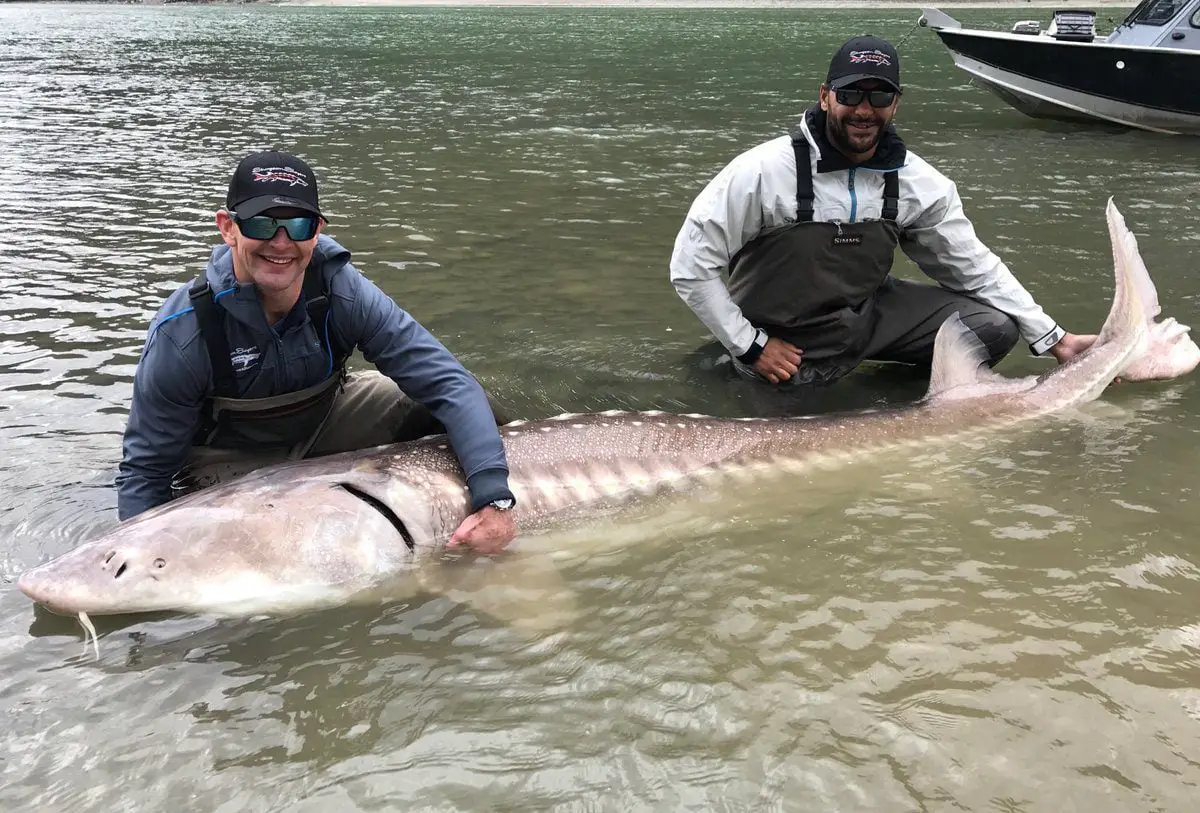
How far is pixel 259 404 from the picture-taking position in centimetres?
382

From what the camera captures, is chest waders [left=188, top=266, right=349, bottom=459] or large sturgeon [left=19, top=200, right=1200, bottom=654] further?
chest waders [left=188, top=266, right=349, bottom=459]

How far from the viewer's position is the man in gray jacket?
3340mm

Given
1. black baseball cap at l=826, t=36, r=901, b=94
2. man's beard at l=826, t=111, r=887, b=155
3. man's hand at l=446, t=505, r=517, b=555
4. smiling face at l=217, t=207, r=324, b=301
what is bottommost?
man's hand at l=446, t=505, r=517, b=555

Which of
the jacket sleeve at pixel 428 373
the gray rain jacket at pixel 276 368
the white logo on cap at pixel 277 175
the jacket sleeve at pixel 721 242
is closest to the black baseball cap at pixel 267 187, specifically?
the white logo on cap at pixel 277 175

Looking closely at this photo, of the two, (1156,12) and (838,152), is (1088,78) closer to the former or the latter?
(1156,12)

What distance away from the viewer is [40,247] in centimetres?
859

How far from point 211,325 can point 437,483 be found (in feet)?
3.15

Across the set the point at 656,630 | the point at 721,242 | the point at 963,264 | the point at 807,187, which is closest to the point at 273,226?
the point at 656,630

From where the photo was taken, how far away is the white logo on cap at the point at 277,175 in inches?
128

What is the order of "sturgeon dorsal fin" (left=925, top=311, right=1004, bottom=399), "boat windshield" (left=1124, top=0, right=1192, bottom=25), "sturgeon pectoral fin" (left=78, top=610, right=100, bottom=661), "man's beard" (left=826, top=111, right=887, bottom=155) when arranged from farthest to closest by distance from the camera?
"boat windshield" (left=1124, top=0, right=1192, bottom=25) < "sturgeon dorsal fin" (left=925, top=311, right=1004, bottom=399) < "man's beard" (left=826, top=111, right=887, bottom=155) < "sturgeon pectoral fin" (left=78, top=610, right=100, bottom=661)

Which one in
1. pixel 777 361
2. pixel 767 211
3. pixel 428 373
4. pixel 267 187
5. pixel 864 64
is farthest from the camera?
pixel 777 361

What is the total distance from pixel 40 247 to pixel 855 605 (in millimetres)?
7869

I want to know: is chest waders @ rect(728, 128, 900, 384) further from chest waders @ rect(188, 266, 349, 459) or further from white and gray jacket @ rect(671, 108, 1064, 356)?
chest waders @ rect(188, 266, 349, 459)

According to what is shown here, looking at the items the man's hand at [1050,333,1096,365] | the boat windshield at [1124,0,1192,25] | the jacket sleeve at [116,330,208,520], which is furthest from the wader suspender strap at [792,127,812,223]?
the boat windshield at [1124,0,1192,25]
